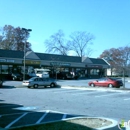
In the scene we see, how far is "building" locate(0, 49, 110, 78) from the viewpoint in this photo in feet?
152

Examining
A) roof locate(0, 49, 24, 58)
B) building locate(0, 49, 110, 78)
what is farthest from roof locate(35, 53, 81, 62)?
roof locate(0, 49, 24, 58)

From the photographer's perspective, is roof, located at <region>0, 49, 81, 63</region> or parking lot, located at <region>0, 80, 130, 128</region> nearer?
parking lot, located at <region>0, 80, 130, 128</region>

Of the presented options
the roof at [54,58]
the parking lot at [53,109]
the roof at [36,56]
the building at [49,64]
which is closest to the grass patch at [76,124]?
the parking lot at [53,109]

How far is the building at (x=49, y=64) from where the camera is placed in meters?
46.4

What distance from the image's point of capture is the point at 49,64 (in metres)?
52.9

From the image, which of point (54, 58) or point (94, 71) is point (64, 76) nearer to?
point (54, 58)

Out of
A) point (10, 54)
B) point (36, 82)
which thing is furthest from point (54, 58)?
point (36, 82)

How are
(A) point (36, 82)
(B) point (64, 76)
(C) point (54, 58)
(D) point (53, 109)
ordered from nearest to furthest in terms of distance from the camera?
(D) point (53, 109), (A) point (36, 82), (B) point (64, 76), (C) point (54, 58)

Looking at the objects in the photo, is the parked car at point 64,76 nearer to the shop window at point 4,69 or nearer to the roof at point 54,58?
the roof at point 54,58

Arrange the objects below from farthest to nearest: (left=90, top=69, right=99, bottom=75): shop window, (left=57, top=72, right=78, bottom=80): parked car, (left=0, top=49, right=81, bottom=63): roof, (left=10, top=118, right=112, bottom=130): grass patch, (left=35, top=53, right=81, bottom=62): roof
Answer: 1. (left=90, top=69, right=99, bottom=75): shop window
2. (left=35, top=53, right=81, bottom=62): roof
3. (left=57, top=72, right=78, bottom=80): parked car
4. (left=0, top=49, right=81, bottom=63): roof
5. (left=10, top=118, right=112, bottom=130): grass patch

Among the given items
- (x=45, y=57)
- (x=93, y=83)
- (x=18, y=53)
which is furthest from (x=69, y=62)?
(x=93, y=83)

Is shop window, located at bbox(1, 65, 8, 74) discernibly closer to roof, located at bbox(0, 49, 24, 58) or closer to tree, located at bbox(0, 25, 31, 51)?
roof, located at bbox(0, 49, 24, 58)

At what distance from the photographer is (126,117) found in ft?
32.6

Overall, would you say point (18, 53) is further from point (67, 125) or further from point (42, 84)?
point (67, 125)
